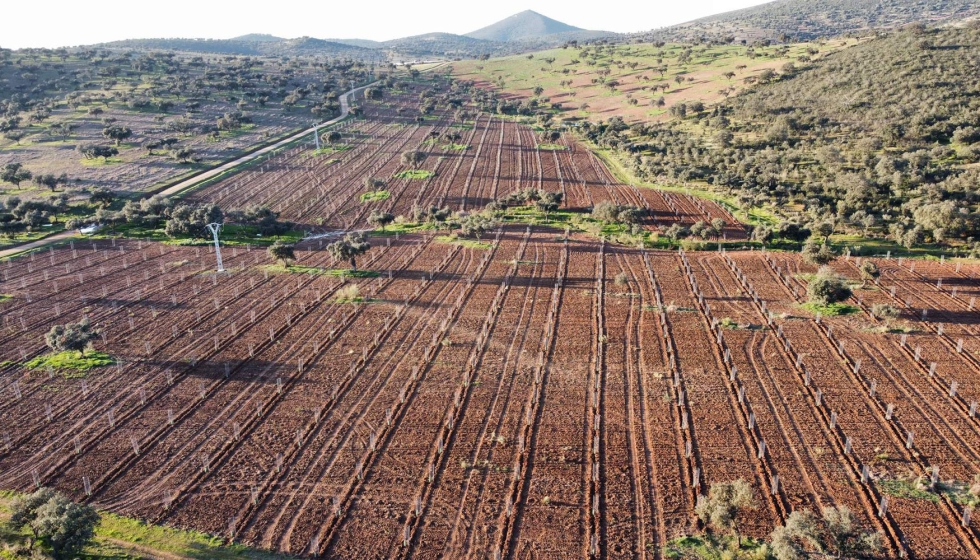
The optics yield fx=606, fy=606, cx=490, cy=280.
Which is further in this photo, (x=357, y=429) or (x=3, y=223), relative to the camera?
(x=3, y=223)

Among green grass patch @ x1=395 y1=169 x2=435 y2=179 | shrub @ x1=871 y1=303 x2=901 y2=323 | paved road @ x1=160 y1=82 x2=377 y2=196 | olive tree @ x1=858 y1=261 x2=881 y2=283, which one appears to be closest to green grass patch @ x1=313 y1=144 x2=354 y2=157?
paved road @ x1=160 y1=82 x2=377 y2=196

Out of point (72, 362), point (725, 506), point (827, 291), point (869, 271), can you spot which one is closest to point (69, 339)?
point (72, 362)

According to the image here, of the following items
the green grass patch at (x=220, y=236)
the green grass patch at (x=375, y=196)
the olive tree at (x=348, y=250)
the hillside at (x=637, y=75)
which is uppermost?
the hillside at (x=637, y=75)

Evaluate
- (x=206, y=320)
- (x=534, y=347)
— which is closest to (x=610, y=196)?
(x=534, y=347)

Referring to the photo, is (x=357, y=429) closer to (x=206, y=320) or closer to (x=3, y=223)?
(x=206, y=320)

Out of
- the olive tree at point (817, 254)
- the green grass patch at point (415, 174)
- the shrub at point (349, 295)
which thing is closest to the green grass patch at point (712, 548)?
the shrub at point (349, 295)

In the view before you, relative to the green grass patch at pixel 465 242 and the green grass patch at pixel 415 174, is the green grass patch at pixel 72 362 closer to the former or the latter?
the green grass patch at pixel 465 242

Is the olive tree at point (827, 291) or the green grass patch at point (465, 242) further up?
the olive tree at point (827, 291)
